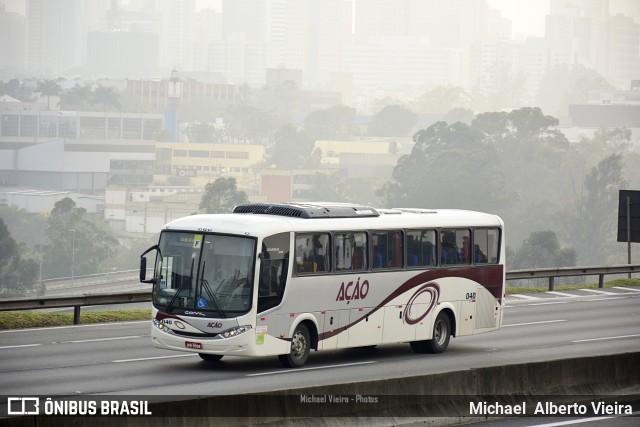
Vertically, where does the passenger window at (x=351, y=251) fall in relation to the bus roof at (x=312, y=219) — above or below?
below

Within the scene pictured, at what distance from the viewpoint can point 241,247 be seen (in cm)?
1784

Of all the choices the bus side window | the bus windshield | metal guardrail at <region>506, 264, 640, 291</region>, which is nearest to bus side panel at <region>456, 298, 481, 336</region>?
the bus side window

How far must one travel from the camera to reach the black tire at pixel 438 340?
21.0 m

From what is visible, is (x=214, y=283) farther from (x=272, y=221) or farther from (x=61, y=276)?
(x=61, y=276)

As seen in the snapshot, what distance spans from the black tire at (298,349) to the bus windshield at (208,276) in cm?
126

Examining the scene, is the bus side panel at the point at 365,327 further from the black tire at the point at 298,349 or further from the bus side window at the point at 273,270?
the bus side window at the point at 273,270

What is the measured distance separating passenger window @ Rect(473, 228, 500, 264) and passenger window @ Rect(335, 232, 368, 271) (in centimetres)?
Result: 298

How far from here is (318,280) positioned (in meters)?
18.8

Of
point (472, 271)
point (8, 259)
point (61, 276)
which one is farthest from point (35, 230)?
point (472, 271)

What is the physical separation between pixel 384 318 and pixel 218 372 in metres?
3.27

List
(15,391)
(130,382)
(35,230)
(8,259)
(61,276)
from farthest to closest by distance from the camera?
(35,230) → (61,276) → (8,259) → (130,382) → (15,391)

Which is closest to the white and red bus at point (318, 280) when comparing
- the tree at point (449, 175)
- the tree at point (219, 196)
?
the tree at point (219, 196)

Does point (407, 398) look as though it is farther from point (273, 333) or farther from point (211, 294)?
point (211, 294)

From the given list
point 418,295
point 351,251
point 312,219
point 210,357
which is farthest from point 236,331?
point 418,295
